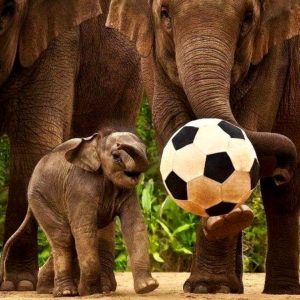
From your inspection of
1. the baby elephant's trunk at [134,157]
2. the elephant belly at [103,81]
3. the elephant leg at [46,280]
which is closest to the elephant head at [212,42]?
the baby elephant's trunk at [134,157]

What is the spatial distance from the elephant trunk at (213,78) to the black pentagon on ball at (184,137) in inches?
12.7

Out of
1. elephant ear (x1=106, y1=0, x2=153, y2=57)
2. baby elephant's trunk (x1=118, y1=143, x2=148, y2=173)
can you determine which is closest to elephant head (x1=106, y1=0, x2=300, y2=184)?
elephant ear (x1=106, y1=0, x2=153, y2=57)

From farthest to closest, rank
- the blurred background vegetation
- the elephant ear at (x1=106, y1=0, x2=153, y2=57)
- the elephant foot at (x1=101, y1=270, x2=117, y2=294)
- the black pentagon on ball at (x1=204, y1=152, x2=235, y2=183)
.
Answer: the blurred background vegetation, the elephant ear at (x1=106, y1=0, x2=153, y2=57), the elephant foot at (x1=101, y1=270, x2=117, y2=294), the black pentagon on ball at (x1=204, y1=152, x2=235, y2=183)

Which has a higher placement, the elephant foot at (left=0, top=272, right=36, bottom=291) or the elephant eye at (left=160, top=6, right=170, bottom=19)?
the elephant eye at (left=160, top=6, right=170, bottom=19)

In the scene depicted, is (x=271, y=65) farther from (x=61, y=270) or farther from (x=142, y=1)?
(x=61, y=270)

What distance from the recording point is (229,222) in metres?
9.14

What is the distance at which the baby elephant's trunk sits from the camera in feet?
29.8

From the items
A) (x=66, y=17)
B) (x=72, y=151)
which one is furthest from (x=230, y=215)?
(x=66, y=17)

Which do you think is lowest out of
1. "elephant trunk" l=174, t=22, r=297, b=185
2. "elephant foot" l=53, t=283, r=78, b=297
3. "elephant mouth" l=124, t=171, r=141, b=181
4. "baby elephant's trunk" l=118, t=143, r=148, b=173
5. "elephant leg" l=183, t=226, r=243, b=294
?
"elephant foot" l=53, t=283, r=78, b=297

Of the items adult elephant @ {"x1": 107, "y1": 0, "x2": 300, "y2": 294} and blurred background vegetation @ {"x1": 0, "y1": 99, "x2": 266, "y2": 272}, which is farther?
blurred background vegetation @ {"x1": 0, "y1": 99, "x2": 266, "y2": 272}

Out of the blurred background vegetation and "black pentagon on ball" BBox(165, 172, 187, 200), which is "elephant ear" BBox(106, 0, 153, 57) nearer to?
"black pentagon on ball" BBox(165, 172, 187, 200)

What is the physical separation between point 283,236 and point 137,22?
74.2 inches

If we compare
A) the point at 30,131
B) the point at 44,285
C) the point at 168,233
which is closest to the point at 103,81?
the point at 30,131

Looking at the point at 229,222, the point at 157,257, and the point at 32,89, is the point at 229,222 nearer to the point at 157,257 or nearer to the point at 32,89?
the point at 32,89
